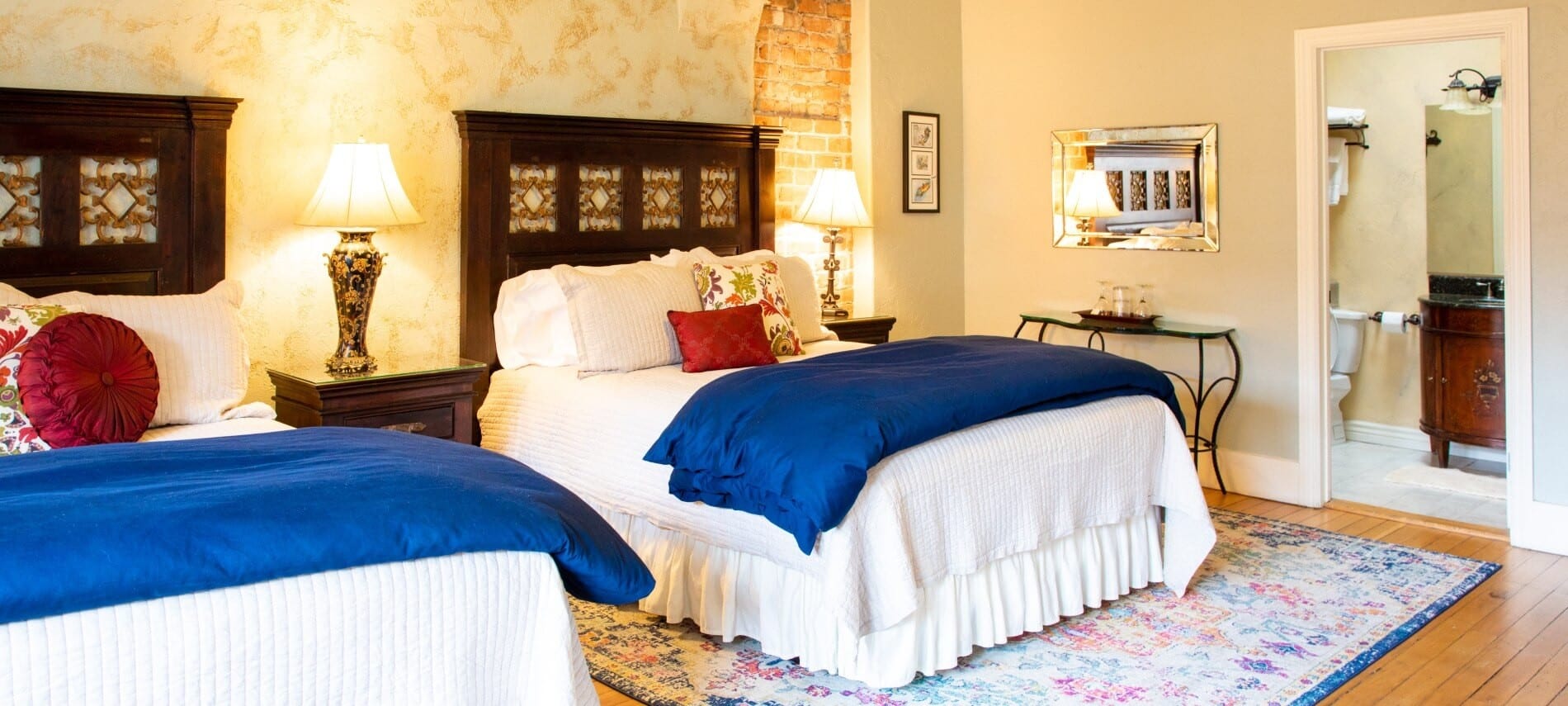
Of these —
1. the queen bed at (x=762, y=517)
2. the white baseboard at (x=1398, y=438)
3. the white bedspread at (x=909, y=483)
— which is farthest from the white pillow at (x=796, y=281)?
the white baseboard at (x=1398, y=438)

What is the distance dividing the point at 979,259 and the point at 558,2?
270 centimetres

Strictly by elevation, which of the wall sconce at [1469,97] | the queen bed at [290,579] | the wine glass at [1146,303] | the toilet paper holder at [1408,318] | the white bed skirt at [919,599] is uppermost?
the wall sconce at [1469,97]

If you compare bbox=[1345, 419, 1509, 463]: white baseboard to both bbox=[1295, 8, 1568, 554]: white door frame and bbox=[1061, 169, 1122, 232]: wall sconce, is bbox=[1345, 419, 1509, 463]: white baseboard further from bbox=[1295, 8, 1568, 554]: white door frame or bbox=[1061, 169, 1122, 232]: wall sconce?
bbox=[1061, 169, 1122, 232]: wall sconce

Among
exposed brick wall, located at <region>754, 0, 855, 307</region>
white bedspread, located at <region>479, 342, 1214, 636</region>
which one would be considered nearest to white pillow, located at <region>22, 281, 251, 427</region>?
white bedspread, located at <region>479, 342, 1214, 636</region>

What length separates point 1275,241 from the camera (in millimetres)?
5582

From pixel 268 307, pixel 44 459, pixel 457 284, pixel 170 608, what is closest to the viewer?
pixel 170 608

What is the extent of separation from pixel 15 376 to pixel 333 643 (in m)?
1.47

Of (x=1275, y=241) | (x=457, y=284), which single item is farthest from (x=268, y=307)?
(x=1275, y=241)

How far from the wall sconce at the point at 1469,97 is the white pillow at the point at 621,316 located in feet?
13.5

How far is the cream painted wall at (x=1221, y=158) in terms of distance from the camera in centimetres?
477

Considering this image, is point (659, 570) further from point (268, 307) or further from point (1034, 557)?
point (268, 307)

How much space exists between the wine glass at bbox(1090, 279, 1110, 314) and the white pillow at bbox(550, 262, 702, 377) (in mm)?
2252

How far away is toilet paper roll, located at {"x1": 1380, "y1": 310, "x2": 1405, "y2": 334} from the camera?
689 centimetres

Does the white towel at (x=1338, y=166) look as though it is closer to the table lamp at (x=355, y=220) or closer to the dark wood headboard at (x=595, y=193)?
the dark wood headboard at (x=595, y=193)
